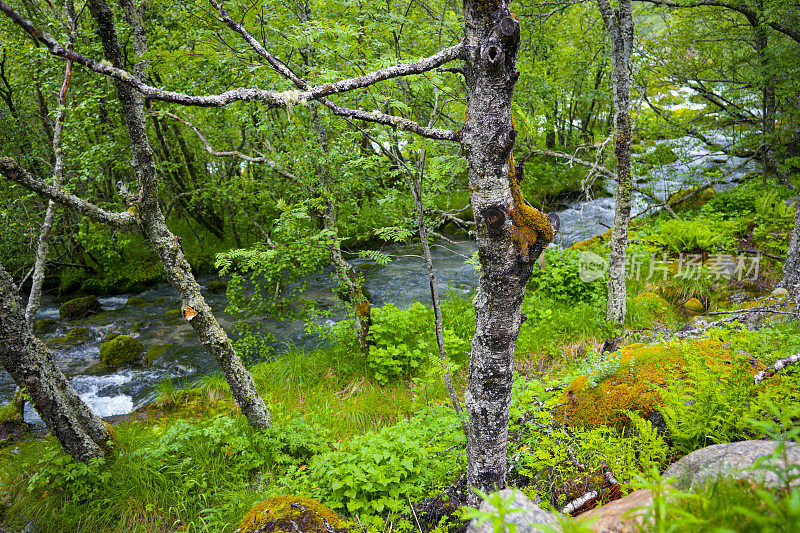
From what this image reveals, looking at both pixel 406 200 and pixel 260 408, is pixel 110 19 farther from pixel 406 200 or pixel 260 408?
pixel 260 408

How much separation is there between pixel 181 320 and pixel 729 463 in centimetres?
1116

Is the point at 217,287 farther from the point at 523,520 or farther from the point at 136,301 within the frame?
the point at 523,520

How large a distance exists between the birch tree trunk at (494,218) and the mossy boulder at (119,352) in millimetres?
8936

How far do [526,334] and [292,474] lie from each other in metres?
4.45

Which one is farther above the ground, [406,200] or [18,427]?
[406,200]

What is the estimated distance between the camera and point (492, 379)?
219cm

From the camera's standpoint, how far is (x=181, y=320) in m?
10.2

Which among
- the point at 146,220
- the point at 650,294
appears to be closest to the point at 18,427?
the point at 146,220

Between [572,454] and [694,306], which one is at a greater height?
[572,454]

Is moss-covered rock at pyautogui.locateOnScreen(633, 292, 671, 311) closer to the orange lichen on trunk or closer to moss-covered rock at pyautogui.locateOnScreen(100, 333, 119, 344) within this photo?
the orange lichen on trunk

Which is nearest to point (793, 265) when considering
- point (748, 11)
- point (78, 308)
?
point (748, 11)

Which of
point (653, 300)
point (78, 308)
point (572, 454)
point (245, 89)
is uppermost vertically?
point (245, 89)

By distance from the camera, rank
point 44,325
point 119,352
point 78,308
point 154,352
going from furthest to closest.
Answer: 1. point 78,308
2. point 44,325
3. point 154,352
4. point 119,352

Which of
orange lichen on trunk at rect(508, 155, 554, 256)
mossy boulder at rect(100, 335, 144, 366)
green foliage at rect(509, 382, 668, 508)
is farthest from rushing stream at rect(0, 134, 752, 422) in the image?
orange lichen on trunk at rect(508, 155, 554, 256)
